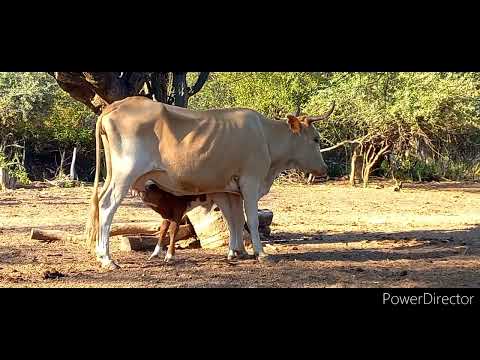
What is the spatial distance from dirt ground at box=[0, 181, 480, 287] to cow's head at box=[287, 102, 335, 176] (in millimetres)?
1117

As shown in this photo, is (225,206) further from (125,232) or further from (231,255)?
(125,232)

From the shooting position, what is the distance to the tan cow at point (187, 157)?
8.53m

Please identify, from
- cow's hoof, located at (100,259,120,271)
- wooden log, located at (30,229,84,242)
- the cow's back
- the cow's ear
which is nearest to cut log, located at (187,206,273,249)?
the cow's back

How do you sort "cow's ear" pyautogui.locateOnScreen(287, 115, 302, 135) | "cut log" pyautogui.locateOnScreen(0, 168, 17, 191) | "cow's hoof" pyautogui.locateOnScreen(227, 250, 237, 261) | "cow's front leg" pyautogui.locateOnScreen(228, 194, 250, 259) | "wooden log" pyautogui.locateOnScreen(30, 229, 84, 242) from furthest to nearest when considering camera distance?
"cut log" pyautogui.locateOnScreen(0, 168, 17, 191) < "wooden log" pyautogui.locateOnScreen(30, 229, 84, 242) < "cow's ear" pyautogui.locateOnScreen(287, 115, 302, 135) < "cow's front leg" pyautogui.locateOnScreen(228, 194, 250, 259) < "cow's hoof" pyautogui.locateOnScreen(227, 250, 237, 261)

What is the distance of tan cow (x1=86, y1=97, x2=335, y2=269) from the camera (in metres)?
8.53

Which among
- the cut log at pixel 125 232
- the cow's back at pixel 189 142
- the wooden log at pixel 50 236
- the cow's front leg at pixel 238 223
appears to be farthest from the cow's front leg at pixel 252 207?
the wooden log at pixel 50 236

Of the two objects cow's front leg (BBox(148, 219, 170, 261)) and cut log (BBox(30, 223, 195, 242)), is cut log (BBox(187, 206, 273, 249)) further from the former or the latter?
cow's front leg (BBox(148, 219, 170, 261))

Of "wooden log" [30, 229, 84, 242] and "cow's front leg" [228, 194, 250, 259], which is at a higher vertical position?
"cow's front leg" [228, 194, 250, 259]

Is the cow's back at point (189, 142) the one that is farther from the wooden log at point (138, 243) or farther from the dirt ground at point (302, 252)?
the wooden log at point (138, 243)

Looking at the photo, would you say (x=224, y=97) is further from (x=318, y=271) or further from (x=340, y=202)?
(x=318, y=271)

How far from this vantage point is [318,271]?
8164 millimetres

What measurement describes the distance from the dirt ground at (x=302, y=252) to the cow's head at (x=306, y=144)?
3.66 feet

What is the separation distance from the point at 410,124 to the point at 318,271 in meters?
17.5
